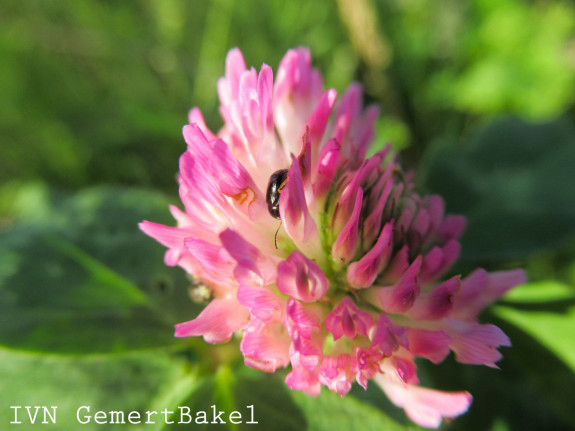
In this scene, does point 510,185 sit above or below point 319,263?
above

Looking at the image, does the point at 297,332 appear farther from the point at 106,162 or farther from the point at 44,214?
the point at 106,162

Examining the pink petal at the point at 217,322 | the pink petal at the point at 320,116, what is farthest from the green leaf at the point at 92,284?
the pink petal at the point at 320,116

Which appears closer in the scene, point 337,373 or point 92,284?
point 337,373

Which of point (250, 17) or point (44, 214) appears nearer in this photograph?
point (44, 214)

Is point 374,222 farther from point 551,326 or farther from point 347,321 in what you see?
point 551,326

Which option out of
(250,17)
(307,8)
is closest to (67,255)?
(250,17)

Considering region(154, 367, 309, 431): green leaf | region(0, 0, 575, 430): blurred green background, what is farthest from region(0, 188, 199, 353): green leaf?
region(154, 367, 309, 431): green leaf

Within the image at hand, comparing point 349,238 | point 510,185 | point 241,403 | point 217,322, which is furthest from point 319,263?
point 510,185

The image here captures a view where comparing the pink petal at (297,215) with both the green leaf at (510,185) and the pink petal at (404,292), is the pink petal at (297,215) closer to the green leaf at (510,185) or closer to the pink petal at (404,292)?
the pink petal at (404,292)
